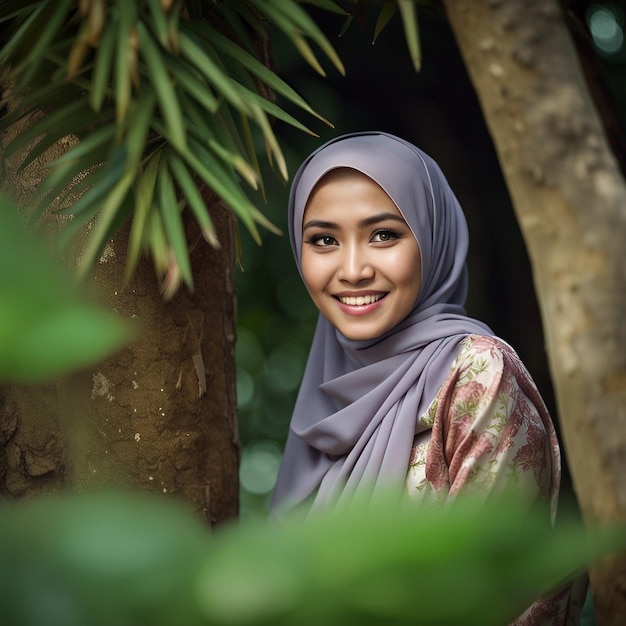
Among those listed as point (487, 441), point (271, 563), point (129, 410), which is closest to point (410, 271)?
point (487, 441)

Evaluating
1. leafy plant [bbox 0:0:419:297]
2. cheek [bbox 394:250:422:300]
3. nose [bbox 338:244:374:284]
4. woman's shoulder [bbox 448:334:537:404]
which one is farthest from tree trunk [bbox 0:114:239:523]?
woman's shoulder [bbox 448:334:537:404]

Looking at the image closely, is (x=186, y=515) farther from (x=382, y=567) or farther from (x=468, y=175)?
(x=468, y=175)

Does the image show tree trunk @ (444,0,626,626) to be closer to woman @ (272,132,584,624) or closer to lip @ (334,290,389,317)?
woman @ (272,132,584,624)

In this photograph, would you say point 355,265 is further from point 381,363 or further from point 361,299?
point 381,363

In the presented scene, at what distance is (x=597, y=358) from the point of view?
135cm

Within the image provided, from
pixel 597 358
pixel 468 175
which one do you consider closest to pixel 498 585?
pixel 597 358

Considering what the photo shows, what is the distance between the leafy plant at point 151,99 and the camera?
1485 mm

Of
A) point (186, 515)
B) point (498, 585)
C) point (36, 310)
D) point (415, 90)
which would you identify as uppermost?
point (415, 90)

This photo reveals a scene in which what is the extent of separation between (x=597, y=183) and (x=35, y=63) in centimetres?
91

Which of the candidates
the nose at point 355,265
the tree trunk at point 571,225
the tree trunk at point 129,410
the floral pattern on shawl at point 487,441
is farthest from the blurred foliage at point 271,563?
the tree trunk at point 129,410

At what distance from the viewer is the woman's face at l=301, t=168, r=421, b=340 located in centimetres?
206

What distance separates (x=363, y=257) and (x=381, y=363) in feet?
0.81

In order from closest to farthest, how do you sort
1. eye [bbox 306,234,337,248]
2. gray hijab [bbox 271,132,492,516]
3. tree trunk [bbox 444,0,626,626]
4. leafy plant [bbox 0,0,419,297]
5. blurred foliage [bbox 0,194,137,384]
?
blurred foliage [bbox 0,194,137,384]
tree trunk [bbox 444,0,626,626]
leafy plant [bbox 0,0,419,297]
gray hijab [bbox 271,132,492,516]
eye [bbox 306,234,337,248]

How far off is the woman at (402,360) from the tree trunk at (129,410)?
0.81 feet
